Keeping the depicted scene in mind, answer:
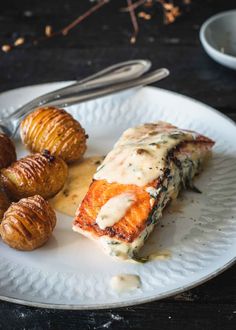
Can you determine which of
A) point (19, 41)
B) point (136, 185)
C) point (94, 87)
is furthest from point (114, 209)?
point (19, 41)

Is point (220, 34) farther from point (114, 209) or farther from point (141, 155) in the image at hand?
point (114, 209)

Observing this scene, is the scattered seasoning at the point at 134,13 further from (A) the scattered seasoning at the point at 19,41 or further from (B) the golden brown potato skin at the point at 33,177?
(B) the golden brown potato skin at the point at 33,177

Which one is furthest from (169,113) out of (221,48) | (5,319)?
(5,319)

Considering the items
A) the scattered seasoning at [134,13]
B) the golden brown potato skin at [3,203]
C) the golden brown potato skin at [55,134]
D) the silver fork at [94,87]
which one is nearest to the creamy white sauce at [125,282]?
the golden brown potato skin at [3,203]

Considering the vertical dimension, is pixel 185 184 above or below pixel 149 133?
below

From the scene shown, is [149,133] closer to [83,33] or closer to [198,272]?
[198,272]

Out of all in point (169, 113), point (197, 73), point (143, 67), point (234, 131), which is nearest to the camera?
point (234, 131)

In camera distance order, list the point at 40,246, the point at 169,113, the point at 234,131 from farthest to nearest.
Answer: the point at 169,113
the point at 234,131
the point at 40,246

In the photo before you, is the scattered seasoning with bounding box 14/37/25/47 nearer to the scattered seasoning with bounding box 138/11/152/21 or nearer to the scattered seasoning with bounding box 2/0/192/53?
the scattered seasoning with bounding box 2/0/192/53
